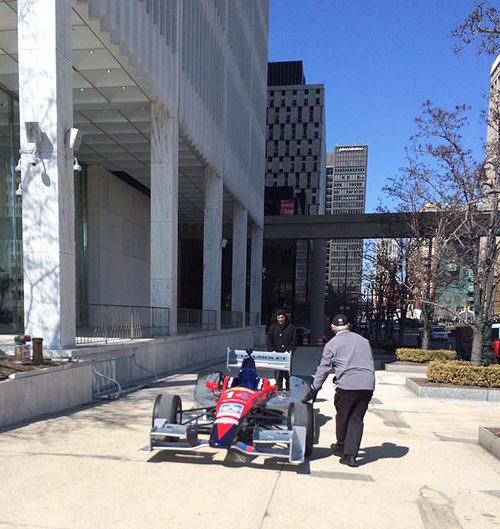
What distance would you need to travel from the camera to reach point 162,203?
42.5 ft

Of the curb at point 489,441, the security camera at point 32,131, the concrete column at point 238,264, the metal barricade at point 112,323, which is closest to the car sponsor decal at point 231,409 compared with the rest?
the curb at point 489,441

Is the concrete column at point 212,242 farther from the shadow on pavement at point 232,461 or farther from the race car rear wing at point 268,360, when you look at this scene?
the shadow on pavement at point 232,461

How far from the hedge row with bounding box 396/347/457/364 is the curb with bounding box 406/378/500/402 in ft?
15.1

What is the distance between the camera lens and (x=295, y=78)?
346 ft

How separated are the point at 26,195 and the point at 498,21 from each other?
7.86 meters

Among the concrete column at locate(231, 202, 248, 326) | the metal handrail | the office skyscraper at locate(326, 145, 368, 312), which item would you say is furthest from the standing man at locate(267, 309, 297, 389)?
the office skyscraper at locate(326, 145, 368, 312)

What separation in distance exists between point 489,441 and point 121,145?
16136 mm

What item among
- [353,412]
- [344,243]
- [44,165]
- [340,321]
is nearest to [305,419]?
[353,412]

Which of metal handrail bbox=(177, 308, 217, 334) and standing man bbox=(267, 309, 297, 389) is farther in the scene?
metal handrail bbox=(177, 308, 217, 334)

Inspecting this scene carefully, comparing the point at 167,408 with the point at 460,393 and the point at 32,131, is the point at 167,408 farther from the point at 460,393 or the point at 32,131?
the point at 460,393

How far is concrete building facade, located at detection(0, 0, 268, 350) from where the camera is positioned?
25.3 ft

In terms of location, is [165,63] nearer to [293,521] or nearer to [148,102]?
[148,102]

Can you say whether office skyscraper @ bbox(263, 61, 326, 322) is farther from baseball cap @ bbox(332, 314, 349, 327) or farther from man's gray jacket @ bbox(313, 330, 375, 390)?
man's gray jacket @ bbox(313, 330, 375, 390)

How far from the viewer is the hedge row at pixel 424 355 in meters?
13.6
